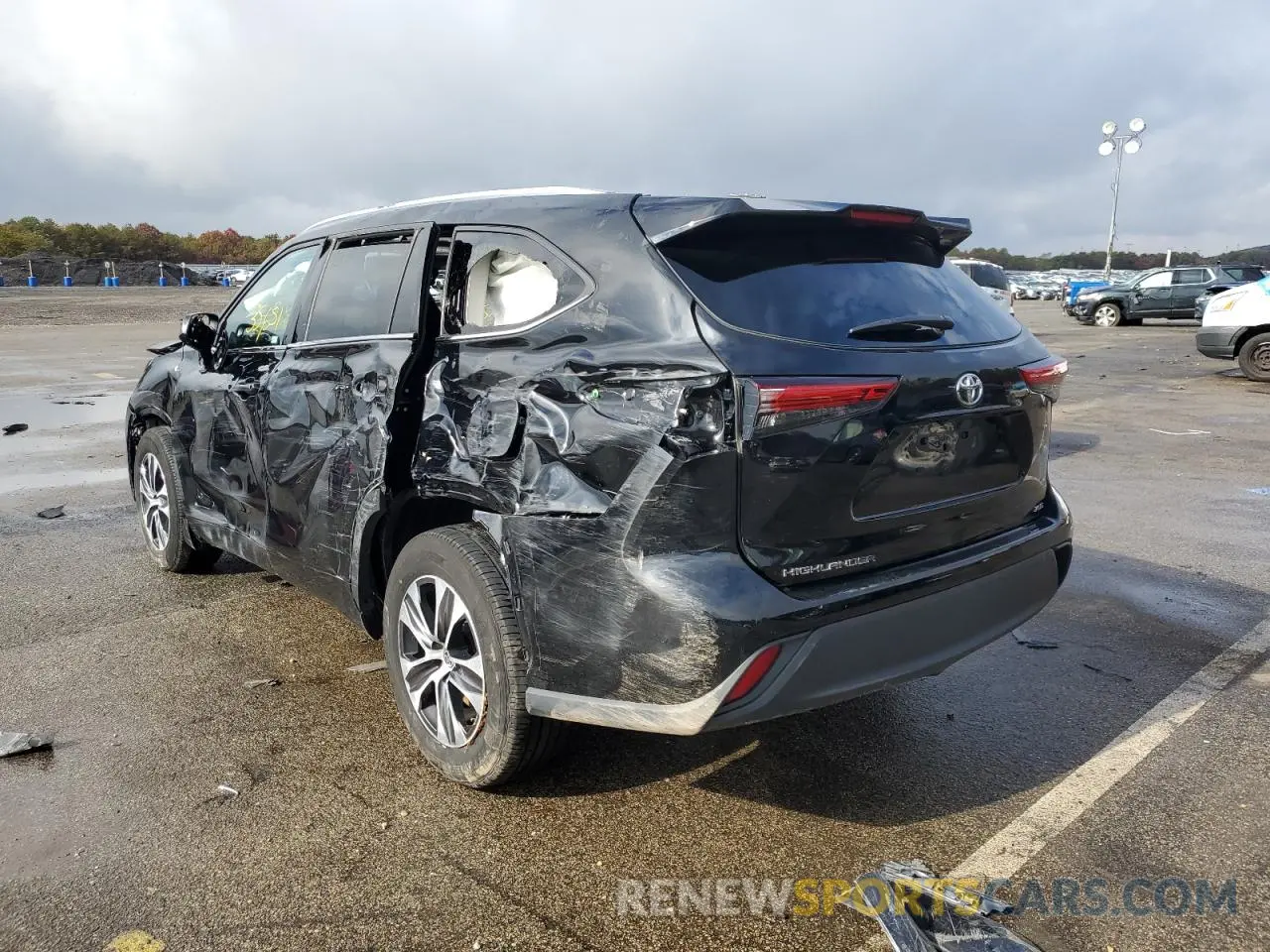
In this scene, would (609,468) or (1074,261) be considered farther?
(1074,261)

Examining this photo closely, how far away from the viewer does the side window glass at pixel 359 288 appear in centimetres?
361

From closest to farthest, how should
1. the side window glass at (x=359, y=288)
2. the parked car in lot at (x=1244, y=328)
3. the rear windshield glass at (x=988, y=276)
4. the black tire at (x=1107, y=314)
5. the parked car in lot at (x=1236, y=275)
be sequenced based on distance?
1. the side window glass at (x=359, y=288)
2. the parked car in lot at (x=1244, y=328)
3. the rear windshield glass at (x=988, y=276)
4. the parked car in lot at (x=1236, y=275)
5. the black tire at (x=1107, y=314)

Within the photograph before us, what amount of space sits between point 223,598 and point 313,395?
1808 millimetres

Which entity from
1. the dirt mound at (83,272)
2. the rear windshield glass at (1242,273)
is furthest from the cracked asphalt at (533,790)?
the dirt mound at (83,272)

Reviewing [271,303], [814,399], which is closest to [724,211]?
[814,399]

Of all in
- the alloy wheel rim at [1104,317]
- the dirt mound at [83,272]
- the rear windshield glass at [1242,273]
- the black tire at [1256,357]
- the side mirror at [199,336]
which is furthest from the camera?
the dirt mound at [83,272]

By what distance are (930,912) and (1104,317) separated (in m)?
31.6

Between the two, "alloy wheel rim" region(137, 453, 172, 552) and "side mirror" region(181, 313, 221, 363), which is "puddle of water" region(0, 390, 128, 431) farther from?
"side mirror" region(181, 313, 221, 363)

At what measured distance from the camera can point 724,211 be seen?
2705mm

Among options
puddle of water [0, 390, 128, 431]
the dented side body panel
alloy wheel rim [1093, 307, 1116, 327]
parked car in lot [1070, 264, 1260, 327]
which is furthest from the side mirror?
alloy wheel rim [1093, 307, 1116, 327]

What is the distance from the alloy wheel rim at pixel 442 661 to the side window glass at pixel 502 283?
894 mm

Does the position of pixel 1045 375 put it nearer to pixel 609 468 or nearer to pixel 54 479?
pixel 609 468

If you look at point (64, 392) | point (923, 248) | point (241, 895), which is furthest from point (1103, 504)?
point (64, 392)

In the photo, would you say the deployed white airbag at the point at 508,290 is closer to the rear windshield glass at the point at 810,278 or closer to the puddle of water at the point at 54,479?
the rear windshield glass at the point at 810,278
